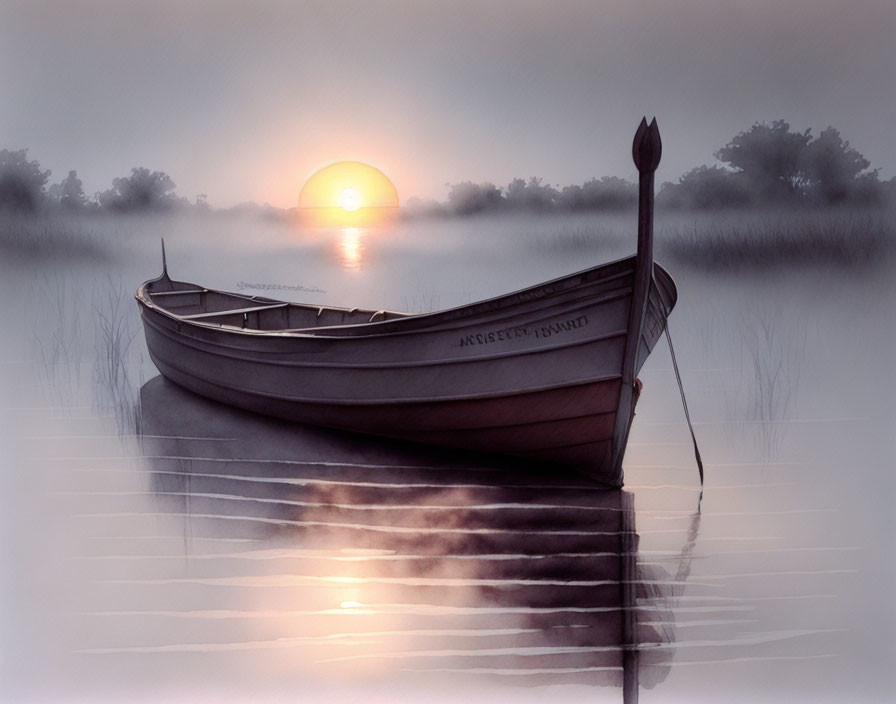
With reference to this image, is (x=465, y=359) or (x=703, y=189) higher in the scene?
(x=703, y=189)

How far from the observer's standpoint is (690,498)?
195cm

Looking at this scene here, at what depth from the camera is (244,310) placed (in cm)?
213

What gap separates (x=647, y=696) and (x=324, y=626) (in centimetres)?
84

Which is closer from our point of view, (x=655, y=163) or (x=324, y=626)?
(x=655, y=163)

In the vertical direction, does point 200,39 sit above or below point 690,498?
above

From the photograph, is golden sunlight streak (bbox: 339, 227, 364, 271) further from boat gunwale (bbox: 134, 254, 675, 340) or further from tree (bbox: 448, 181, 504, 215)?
tree (bbox: 448, 181, 504, 215)

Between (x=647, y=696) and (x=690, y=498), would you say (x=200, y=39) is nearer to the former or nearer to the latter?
→ (x=690, y=498)

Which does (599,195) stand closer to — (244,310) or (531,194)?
(531,194)

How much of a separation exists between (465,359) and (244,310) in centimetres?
66

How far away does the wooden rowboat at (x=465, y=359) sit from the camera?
6.04 feet

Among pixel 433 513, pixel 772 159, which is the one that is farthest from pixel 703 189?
pixel 433 513

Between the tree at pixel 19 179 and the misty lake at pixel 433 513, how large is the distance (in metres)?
0.10

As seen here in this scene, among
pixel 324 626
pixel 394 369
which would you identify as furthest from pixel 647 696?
pixel 394 369

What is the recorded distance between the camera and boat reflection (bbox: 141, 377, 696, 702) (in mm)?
1922
